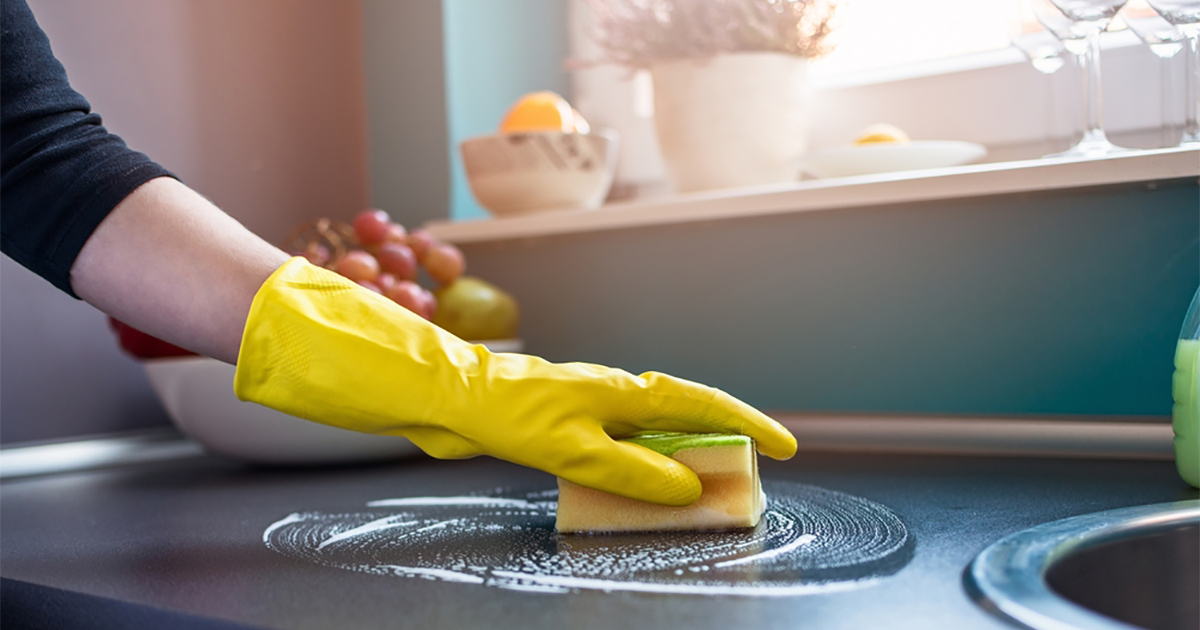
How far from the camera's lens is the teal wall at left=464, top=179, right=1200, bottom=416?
3.09ft

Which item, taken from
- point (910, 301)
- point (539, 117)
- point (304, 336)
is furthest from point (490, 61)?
point (304, 336)

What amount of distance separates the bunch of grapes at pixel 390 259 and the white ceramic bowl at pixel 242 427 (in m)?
0.16

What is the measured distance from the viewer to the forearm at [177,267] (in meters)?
0.74

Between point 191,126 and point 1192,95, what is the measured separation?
1.19 metres

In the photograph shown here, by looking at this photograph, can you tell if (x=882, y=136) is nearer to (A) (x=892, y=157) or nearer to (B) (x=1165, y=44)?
(A) (x=892, y=157)

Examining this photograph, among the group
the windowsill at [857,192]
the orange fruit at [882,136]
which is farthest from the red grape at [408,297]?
the orange fruit at [882,136]

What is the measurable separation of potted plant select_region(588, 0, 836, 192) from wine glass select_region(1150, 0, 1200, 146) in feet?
1.41

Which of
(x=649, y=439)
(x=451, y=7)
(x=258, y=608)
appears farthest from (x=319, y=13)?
(x=258, y=608)

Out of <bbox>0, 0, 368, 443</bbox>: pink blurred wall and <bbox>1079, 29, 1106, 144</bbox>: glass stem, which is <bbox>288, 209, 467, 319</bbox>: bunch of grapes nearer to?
<bbox>0, 0, 368, 443</bbox>: pink blurred wall

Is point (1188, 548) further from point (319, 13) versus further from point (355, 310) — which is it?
point (319, 13)

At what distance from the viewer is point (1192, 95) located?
0.93 m

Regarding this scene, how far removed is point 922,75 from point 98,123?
980mm

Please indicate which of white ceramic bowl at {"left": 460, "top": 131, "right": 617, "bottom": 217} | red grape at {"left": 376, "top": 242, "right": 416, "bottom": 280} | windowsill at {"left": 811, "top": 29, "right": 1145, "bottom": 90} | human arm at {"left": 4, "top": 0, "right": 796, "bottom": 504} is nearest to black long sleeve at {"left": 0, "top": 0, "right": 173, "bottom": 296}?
human arm at {"left": 4, "top": 0, "right": 796, "bottom": 504}

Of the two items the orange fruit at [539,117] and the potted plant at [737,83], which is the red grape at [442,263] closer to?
the orange fruit at [539,117]
